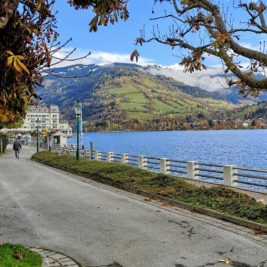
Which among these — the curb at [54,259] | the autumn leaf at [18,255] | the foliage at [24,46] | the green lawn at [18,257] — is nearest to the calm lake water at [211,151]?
the curb at [54,259]

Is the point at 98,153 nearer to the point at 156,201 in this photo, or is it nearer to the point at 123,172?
the point at 123,172

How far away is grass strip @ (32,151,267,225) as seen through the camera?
11.6 m

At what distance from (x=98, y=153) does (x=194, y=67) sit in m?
30.1

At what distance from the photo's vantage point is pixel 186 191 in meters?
15.1

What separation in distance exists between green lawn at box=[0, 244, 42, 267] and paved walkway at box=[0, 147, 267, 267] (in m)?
0.83

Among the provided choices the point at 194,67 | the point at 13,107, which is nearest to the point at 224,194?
the point at 194,67

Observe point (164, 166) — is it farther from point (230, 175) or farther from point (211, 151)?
point (211, 151)

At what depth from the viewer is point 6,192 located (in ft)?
58.9

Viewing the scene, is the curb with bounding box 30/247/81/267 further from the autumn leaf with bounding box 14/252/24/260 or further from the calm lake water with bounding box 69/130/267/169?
the calm lake water with bounding box 69/130/267/169

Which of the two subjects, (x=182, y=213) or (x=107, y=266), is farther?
(x=182, y=213)

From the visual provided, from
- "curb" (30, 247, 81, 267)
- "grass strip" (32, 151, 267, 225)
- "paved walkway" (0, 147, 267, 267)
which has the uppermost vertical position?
"grass strip" (32, 151, 267, 225)

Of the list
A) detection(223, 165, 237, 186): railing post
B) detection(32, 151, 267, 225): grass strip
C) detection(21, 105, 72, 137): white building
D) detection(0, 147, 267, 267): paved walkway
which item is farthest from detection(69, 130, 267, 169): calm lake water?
detection(0, 147, 267, 267): paved walkway

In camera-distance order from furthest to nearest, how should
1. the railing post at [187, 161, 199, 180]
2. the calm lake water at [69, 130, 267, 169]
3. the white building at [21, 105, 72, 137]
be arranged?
the white building at [21, 105, 72, 137] → the calm lake water at [69, 130, 267, 169] → the railing post at [187, 161, 199, 180]

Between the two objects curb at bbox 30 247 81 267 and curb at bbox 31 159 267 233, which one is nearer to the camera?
curb at bbox 30 247 81 267
